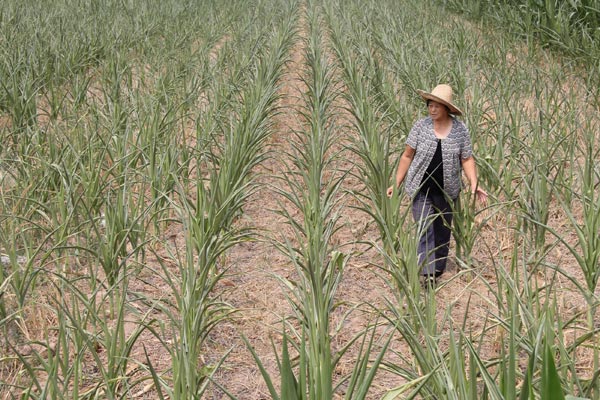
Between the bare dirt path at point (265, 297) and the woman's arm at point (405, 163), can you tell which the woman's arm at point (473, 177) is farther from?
the bare dirt path at point (265, 297)

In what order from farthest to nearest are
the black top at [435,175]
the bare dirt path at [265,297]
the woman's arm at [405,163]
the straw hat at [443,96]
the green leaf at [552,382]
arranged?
1. the woman's arm at [405,163]
2. the black top at [435,175]
3. the straw hat at [443,96]
4. the bare dirt path at [265,297]
5. the green leaf at [552,382]

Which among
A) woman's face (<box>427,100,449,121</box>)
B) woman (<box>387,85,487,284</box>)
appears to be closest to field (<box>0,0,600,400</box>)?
woman (<box>387,85,487,284</box>)

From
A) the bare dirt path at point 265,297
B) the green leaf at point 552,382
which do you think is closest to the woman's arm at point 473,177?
the bare dirt path at point 265,297

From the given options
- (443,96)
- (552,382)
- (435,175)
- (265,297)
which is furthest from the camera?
(435,175)

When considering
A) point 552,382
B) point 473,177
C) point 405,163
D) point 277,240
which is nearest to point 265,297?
point 277,240

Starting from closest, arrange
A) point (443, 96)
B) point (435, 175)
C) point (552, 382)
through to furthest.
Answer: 1. point (552, 382)
2. point (443, 96)
3. point (435, 175)

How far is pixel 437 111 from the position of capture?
10.2 feet

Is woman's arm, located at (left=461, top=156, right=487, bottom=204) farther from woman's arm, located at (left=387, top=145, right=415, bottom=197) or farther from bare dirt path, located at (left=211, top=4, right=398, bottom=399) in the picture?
bare dirt path, located at (left=211, top=4, right=398, bottom=399)

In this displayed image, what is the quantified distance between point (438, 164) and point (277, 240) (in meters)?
0.81

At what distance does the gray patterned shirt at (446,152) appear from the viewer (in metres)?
3.12

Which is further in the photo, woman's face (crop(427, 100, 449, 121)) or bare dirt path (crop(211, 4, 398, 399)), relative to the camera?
woman's face (crop(427, 100, 449, 121))

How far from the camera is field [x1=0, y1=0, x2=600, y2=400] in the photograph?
72.9 inches

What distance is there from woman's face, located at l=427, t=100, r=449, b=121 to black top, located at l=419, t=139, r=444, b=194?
0.10m

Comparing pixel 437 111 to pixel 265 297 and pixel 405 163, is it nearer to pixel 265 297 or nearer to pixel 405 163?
pixel 405 163
